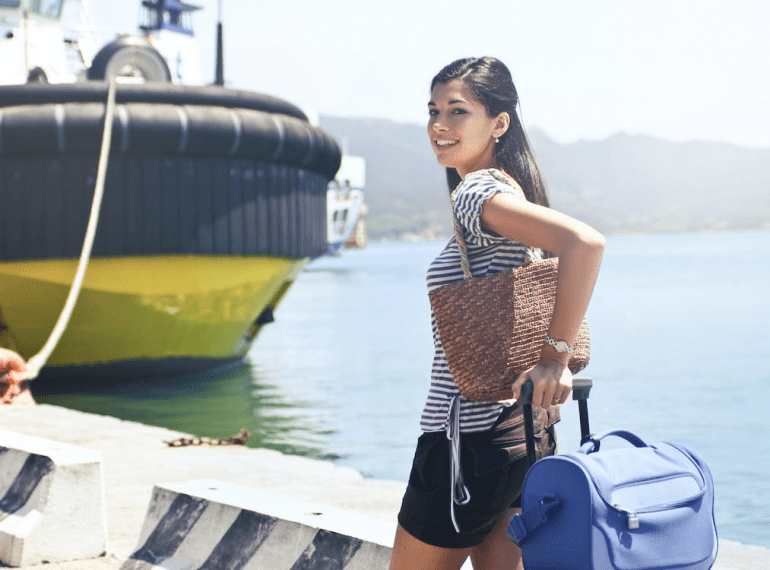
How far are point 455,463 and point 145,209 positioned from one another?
289 inches

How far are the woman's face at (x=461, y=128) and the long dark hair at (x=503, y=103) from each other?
1cm

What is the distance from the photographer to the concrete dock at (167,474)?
3.71 m

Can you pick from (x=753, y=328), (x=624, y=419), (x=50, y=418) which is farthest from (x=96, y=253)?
(x=753, y=328)

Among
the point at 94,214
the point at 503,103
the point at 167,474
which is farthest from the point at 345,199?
the point at 503,103

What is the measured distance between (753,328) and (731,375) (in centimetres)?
733

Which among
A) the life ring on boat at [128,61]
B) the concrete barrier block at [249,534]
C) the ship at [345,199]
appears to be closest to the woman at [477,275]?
the concrete barrier block at [249,534]

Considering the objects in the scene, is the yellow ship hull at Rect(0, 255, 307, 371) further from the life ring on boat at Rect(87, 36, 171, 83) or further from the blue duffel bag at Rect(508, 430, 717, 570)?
the blue duffel bag at Rect(508, 430, 717, 570)

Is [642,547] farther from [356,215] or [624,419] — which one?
[356,215]

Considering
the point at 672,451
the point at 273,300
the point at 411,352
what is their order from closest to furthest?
1. the point at 672,451
2. the point at 273,300
3. the point at 411,352

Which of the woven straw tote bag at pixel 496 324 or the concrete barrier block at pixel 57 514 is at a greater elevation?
the woven straw tote bag at pixel 496 324

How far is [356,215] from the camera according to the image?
130 ft

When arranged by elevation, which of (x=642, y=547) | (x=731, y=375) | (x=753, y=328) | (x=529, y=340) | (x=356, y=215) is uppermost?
(x=529, y=340)

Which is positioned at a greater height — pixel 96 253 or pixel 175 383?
pixel 96 253

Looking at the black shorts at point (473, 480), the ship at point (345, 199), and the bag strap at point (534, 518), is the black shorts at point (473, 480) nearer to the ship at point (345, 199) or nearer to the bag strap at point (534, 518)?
the bag strap at point (534, 518)
